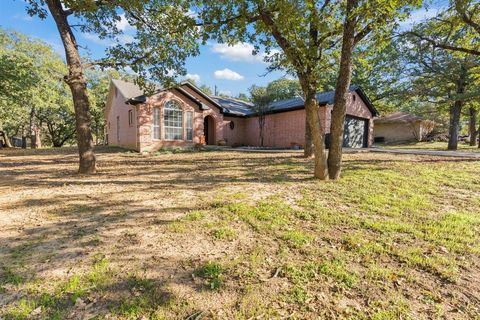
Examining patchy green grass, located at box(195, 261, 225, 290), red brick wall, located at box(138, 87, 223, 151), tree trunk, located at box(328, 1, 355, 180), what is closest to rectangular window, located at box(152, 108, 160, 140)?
red brick wall, located at box(138, 87, 223, 151)

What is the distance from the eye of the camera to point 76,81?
7848 millimetres

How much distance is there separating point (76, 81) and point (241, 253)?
25.0 ft

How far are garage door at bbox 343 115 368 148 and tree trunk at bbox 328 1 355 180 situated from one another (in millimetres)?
12361

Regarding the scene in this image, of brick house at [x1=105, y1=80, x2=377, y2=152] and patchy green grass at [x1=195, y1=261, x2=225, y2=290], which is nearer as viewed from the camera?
patchy green grass at [x1=195, y1=261, x2=225, y2=290]

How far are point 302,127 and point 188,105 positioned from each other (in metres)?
7.86

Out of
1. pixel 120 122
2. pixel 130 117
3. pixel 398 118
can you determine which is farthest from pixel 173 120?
pixel 398 118

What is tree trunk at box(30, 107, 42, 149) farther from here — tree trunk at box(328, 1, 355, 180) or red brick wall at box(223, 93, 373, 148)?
tree trunk at box(328, 1, 355, 180)

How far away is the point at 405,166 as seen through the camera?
8.75 metres

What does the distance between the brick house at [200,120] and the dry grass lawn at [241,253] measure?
10.4 m

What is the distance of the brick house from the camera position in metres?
16.2

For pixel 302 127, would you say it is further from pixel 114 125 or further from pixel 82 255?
pixel 82 255

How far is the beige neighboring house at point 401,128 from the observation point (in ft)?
93.9

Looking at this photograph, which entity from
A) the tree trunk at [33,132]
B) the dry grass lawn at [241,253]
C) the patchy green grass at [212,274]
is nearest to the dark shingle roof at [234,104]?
the dry grass lawn at [241,253]

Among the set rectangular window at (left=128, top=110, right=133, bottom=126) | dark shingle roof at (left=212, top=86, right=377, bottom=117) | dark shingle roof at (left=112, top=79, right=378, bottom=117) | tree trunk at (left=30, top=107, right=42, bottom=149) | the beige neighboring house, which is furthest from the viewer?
the beige neighboring house
